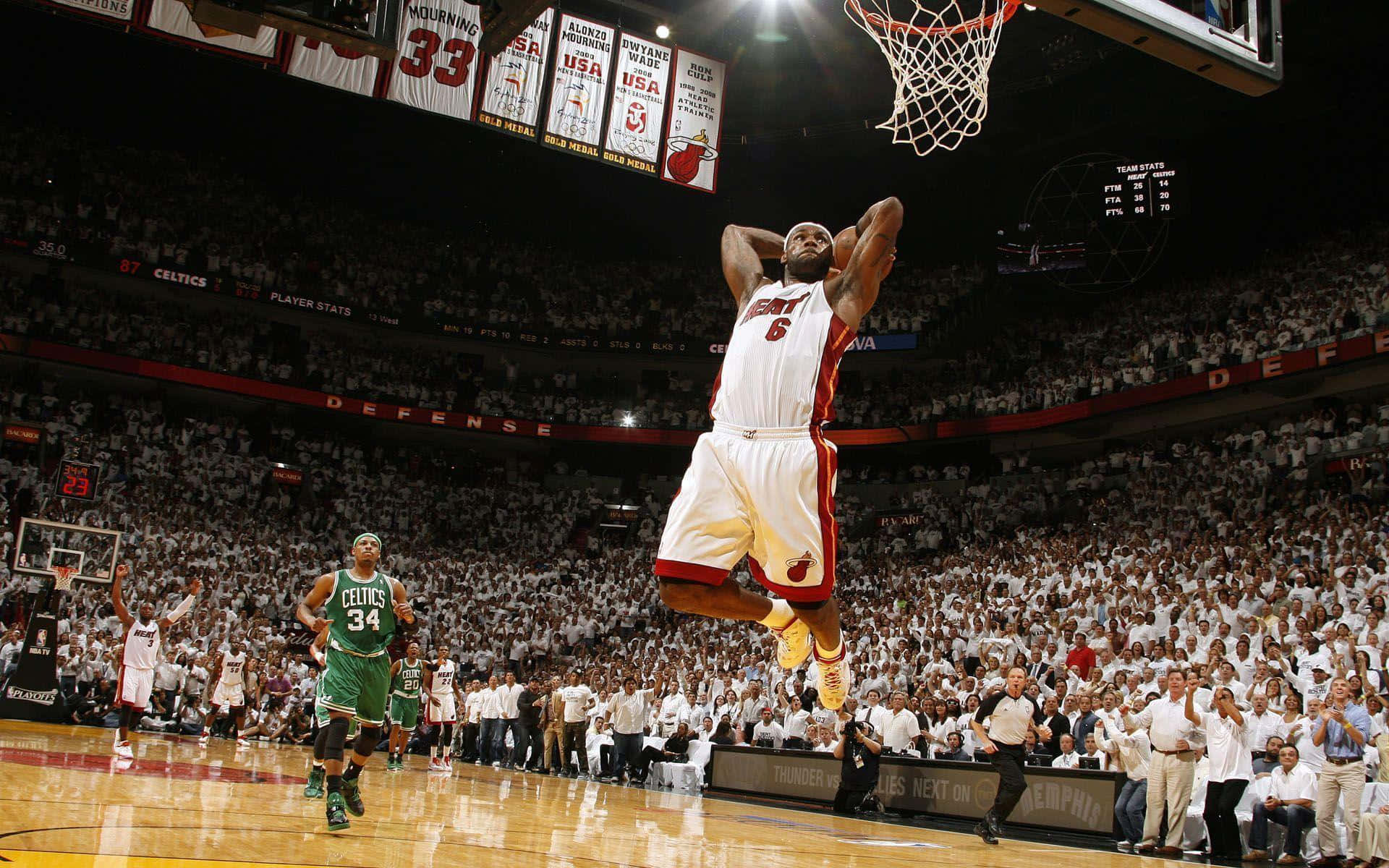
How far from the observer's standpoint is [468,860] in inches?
204

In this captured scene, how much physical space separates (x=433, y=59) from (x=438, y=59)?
7 cm

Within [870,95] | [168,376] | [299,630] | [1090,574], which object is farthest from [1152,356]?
[168,376]

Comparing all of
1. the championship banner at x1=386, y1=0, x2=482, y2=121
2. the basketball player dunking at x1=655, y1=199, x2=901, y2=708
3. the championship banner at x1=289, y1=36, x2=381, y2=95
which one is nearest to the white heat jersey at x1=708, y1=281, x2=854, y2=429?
the basketball player dunking at x1=655, y1=199, x2=901, y2=708

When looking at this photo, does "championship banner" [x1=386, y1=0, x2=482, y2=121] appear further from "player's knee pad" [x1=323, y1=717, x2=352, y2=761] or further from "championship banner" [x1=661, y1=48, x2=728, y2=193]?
"player's knee pad" [x1=323, y1=717, x2=352, y2=761]

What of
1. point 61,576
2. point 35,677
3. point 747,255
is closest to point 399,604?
point 747,255

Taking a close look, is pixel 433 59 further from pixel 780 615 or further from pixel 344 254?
pixel 344 254

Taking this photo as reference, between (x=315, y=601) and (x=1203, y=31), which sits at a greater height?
(x=1203, y=31)

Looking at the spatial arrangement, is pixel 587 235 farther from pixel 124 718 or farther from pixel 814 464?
pixel 814 464

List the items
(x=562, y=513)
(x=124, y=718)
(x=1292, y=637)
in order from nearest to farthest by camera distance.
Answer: (x=124, y=718) < (x=1292, y=637) < (x=562, y=513)

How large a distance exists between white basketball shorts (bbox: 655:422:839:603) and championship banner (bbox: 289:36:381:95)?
42.4 feet

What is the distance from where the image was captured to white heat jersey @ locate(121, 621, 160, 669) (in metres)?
13.5

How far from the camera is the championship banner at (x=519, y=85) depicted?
1655 centimetres

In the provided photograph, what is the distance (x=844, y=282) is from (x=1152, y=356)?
21.7 meters

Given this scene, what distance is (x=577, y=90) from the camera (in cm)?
1697
